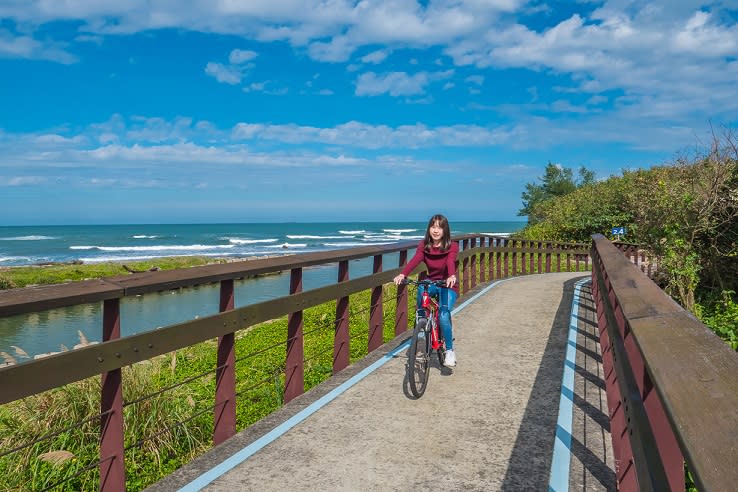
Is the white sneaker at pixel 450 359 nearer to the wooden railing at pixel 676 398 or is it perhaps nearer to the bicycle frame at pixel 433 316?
the bicycle frame at pixel 433 316

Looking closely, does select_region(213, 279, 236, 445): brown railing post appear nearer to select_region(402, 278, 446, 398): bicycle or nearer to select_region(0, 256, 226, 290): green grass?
select_region(402, 278, 446, 398): bicycle

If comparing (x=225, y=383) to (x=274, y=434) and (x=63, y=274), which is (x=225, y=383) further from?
(x=63, y=274)

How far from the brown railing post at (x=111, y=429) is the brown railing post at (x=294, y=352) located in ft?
7.93

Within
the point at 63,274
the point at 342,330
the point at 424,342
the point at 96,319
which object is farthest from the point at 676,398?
the point at 63,274

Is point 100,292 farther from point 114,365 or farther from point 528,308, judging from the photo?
point 528,308

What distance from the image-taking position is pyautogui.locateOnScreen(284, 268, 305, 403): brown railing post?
20.4 ft

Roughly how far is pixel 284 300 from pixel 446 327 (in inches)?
80.1

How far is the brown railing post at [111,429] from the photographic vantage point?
3859 mm

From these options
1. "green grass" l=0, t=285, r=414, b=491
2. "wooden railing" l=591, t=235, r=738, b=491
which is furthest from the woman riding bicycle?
→ "wooden railing" l=591, t=235, r=738, b=491

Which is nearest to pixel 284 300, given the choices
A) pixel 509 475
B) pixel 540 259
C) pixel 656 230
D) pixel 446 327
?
pixel 446 327

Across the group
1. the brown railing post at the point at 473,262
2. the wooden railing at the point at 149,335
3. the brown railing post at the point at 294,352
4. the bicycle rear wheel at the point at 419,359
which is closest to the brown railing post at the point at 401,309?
the wooden railing at the point at 149,335

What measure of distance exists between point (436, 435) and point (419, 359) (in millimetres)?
1249

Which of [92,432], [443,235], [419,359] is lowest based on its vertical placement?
[92,432]

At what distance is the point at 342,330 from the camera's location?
7.45m
